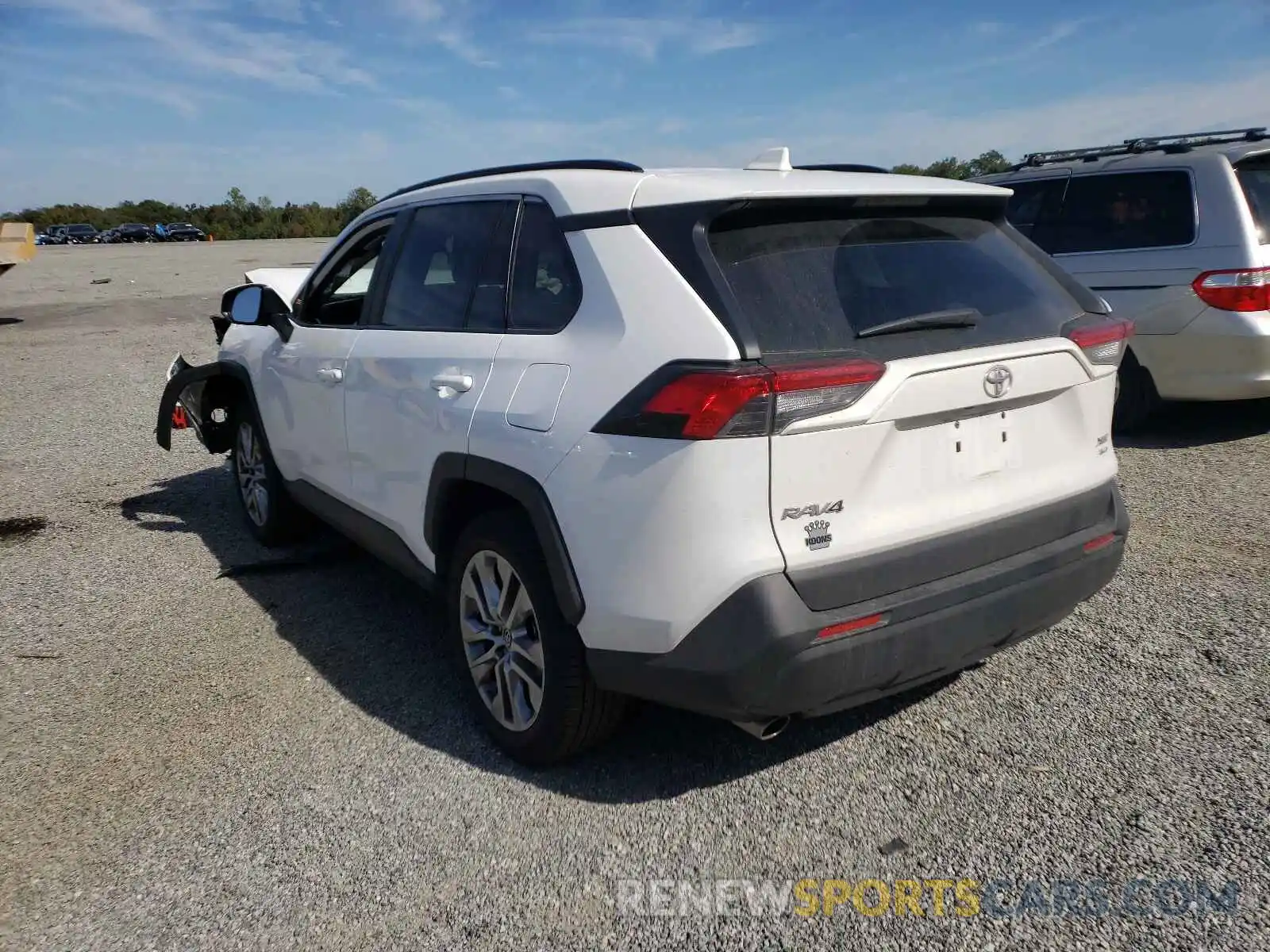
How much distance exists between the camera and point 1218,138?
721 centimetres

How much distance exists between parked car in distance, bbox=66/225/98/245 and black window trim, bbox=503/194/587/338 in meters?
75.0

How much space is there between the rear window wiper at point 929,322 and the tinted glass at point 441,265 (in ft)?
4.78

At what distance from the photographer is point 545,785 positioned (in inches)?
123

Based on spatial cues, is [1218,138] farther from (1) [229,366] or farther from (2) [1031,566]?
(1) [229,366]

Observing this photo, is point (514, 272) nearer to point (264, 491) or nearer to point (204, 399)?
point (264, 491)

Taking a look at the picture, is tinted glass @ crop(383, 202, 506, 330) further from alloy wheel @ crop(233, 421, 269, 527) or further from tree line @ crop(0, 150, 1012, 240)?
tree line @ crop(0, 150, 1012, 240)

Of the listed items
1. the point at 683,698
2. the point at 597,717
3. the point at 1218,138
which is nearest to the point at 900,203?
the point at 683,698

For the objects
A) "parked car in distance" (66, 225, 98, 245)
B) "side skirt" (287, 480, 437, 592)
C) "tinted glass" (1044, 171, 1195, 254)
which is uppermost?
"parked car in distance" (66, 225, 98, 245)

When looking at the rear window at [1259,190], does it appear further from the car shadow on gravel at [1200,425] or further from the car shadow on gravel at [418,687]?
the car shadow on gravel at [418,687]

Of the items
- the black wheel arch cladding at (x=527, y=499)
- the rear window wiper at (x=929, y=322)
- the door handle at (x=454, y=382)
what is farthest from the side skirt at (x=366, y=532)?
the rear window wiper at (x=929, y=322)

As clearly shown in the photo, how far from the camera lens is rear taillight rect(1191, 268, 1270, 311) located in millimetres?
6055

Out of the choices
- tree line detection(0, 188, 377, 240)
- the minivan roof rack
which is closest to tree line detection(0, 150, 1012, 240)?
tree line detection(0, 188, 377, 240)

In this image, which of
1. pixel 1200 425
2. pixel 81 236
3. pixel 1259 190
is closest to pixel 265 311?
pixel 1259 190

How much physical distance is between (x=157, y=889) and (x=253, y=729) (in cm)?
87
